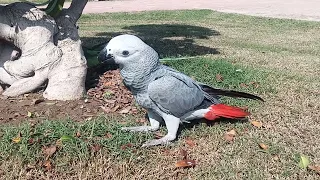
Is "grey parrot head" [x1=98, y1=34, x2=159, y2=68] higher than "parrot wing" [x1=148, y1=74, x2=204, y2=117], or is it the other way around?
"grey parrot head" [x1=98, y1=34, x2=159, y2=68]

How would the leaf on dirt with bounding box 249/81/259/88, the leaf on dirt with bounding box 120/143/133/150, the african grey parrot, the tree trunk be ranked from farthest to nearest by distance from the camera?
1. the leaf on dirt with bounding box 249/81/259/88
2. the tree trunk
3. the leaf on dirt with bounding box 120/143/133/150
4. the african grey parrot

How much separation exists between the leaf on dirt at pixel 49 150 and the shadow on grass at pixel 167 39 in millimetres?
1582

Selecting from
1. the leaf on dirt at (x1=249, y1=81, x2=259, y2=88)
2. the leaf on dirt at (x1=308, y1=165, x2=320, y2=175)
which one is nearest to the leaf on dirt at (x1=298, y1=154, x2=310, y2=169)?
the leaf on dirt at (x1=308, y1=165, x2=320, y2=175)

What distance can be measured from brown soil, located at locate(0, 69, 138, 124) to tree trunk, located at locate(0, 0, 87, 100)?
104mm

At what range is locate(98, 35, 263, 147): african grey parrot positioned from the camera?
317 cm

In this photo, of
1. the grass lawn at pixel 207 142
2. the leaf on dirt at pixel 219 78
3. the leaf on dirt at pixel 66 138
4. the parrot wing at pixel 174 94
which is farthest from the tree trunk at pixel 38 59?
the leaf on dirt at pixel 219 78

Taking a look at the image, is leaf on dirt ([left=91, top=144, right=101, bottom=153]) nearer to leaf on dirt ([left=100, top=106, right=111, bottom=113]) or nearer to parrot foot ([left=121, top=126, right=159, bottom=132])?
parrot foot ([left=121, top=126, right=159, bottom=132])

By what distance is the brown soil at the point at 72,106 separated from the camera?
12.6ft

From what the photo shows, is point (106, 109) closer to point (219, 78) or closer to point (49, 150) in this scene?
point (49, 150)

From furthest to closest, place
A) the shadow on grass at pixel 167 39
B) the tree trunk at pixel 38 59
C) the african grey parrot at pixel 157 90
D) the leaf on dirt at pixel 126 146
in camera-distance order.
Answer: the shadow on grass at pixel 167 39
the tree trunk at pixel 38 59
the leaf on dirt at pixel 126 146
the african grey parrot at pixel 157 90

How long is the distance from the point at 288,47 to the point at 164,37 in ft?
7.85

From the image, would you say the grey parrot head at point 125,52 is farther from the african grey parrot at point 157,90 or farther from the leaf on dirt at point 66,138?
the leaf on dirt at point 66,138

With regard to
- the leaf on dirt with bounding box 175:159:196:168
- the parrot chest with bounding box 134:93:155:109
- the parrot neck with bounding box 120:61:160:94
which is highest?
the parrot neck with bounding box 120:61:160:94

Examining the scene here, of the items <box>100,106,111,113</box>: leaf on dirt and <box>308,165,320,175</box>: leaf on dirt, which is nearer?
<box>308,165,320,175</box>: leaf on dirt
